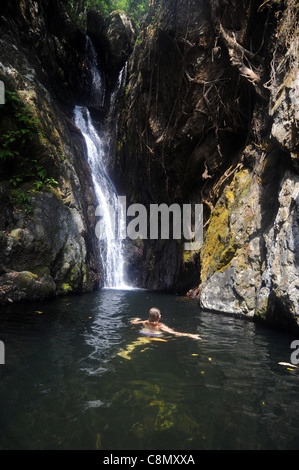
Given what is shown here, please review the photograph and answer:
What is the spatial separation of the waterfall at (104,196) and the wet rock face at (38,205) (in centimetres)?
162

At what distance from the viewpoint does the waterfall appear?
16672mm

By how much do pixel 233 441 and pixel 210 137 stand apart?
1106cm

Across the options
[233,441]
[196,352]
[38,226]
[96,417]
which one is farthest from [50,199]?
[233,441]

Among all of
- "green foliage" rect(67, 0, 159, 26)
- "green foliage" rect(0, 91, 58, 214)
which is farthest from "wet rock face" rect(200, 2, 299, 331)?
"green foliage" rect(67, 0, 159, 26)

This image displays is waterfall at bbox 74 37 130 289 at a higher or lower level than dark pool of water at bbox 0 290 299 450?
higher

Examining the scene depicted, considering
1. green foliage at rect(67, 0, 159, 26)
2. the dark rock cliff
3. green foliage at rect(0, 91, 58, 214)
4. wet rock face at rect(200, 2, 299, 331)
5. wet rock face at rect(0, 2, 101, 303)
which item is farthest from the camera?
green foliage at rect(67, 0, 159, 26)

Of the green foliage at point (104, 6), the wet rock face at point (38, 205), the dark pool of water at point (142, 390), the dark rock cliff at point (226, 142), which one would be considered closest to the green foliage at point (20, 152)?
the wet rock face at point (38, 205)

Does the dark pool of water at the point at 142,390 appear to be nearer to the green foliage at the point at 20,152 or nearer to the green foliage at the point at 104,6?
the green foliage at the point at 20,152

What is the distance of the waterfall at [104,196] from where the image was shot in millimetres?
16672

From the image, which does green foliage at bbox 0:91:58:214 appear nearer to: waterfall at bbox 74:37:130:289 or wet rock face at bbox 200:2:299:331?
waterfall at bbox 74:37:130:289

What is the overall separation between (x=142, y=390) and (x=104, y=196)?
15.4 m

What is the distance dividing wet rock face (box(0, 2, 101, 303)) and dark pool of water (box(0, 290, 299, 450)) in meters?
3.48

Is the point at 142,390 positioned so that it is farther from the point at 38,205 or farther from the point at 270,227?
the point at 38,205

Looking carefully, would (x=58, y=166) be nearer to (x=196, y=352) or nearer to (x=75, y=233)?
(x=75, y=233)
